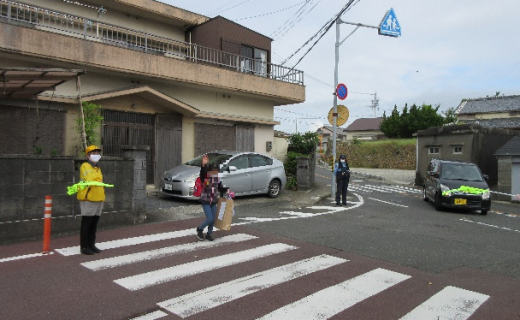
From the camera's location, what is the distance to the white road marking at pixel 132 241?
6.17 metres

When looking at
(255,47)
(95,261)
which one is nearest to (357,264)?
(95,261)

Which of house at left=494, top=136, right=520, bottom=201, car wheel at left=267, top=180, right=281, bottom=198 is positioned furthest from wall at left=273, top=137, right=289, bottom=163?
house at left=494, top=136, right=520, bottom=201

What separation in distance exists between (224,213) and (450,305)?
4.20 meters

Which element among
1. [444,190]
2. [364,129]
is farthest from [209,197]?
[364,129]

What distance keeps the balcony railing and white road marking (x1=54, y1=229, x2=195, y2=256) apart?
7.48 metres

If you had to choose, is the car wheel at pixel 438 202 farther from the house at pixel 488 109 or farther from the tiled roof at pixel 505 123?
the house at pixel 488 109

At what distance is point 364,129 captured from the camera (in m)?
63.4

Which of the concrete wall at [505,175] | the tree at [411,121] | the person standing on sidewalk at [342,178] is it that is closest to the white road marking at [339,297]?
the person standing on sidewalk at [342,178]

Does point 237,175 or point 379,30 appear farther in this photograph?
point 379,30

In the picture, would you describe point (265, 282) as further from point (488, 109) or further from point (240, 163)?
point (488, 109)

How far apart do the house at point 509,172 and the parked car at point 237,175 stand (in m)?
10.5

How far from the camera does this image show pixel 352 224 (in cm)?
912

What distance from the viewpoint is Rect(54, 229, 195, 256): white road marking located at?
6.17 meters

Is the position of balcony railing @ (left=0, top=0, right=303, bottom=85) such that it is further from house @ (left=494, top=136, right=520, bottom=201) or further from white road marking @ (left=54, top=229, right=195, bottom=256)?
house @ (left=494, top=136, right=520, bottom=201)
